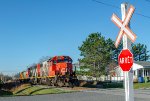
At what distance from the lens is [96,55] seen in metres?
64.7

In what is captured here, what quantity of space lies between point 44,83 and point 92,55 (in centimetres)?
2364

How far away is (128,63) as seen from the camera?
26.7 ft

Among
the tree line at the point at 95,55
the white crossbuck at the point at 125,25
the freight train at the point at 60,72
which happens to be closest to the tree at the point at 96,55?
the tree line at the point at 95,55

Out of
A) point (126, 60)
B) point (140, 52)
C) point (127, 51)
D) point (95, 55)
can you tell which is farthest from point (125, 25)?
point (140, 52)

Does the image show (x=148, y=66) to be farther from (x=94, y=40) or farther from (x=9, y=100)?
(x=9, y=100)

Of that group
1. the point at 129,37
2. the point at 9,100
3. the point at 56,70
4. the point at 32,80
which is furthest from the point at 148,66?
the point at 129,37

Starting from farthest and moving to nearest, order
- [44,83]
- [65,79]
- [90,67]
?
[90,67]
[44,83]
[65,79]

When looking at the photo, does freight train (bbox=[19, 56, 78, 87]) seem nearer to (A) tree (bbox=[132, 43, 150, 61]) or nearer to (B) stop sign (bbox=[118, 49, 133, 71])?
(B) stop sign (bbox=[118, 49, 133, 71])

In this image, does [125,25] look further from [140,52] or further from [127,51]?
[140,52]

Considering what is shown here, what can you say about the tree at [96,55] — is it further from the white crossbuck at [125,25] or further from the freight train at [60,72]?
the white crossbuck at [125,25]

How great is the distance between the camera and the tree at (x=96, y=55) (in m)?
64.3

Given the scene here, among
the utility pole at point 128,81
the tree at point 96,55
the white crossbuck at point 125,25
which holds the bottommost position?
the utility pole at point 128,81

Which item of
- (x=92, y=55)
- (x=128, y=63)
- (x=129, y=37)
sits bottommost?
(x=128, y=63)

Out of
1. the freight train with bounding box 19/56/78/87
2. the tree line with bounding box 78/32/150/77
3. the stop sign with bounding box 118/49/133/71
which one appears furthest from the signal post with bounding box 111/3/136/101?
the tree line with bounding box 78/32/150/77
